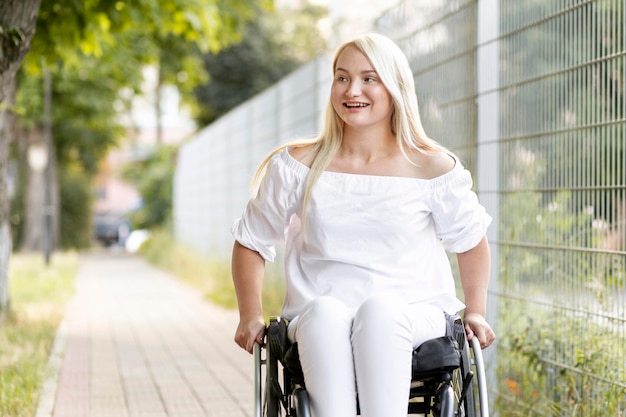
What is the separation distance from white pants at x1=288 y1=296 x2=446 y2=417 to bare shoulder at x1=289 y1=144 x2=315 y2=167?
0.53 m

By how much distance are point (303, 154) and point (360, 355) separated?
74 cm

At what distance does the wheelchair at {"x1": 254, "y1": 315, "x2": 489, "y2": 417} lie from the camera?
2811 mm

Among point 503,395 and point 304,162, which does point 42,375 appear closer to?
point 503,395

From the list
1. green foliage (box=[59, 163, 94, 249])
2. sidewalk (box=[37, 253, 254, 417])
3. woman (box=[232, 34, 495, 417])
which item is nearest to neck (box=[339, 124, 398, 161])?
woman (box=[232, 34, 495, 417])

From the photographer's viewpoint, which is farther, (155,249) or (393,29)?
(155,249)

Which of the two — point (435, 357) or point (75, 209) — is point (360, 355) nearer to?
point (435, 357)

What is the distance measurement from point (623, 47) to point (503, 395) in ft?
5.78

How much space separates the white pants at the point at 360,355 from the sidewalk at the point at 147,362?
284 centimetres

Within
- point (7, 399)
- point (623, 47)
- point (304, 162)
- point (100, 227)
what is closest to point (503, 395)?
point (623, 47)

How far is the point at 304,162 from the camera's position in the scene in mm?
3234

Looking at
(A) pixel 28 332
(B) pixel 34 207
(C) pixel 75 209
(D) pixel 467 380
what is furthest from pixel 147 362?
(C) pixel 75 209

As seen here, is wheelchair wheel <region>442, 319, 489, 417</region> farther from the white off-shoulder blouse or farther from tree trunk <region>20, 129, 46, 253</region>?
tree trunk <region>20, 129, 46, 253</region>

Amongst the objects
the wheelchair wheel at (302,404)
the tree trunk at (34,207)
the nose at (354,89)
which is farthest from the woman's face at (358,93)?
the tree trunk at (34,207)

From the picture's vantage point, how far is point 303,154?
3264mm
